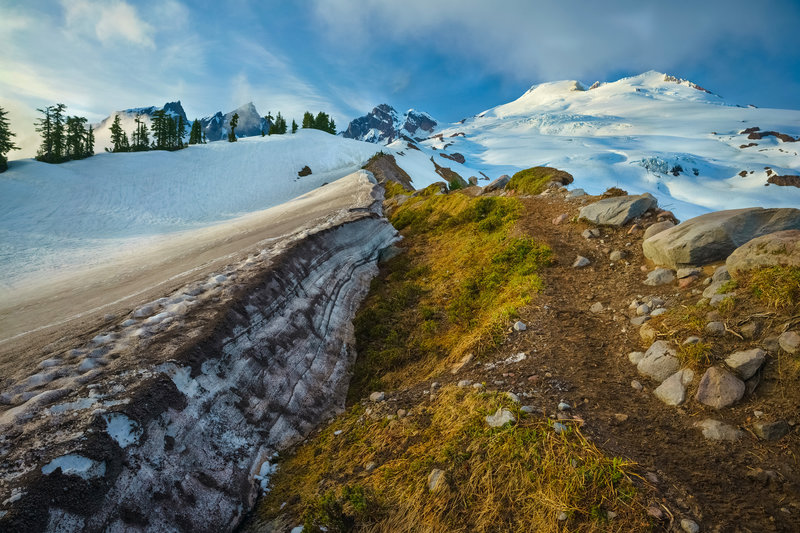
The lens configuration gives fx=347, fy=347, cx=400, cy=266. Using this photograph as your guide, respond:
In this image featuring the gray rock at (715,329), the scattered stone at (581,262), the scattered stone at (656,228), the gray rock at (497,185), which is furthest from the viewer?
the gray rock at (497,185)

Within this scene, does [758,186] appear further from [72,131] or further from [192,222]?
[72,131]

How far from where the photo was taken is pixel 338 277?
10.0m

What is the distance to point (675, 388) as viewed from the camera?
434 centimetres

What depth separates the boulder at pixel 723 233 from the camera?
616 cm

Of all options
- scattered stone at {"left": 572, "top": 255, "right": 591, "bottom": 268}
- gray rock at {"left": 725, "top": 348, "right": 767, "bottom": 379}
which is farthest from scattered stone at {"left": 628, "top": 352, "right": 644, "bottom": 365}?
scattered stone at {"left": 572, "top": 255, "right": 591, "bottom": 268}

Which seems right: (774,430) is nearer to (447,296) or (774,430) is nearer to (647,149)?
(447,296)

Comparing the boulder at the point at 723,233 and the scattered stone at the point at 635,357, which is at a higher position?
the boulder at the point at 723,233

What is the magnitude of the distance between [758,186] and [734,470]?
123 metres

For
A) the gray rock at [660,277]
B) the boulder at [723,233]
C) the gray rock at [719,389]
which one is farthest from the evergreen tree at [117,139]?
the gray rock at [719,389]

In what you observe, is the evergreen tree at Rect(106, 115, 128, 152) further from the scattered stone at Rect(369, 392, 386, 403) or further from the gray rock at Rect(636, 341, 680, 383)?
the gray rock at Rect(636, 341, 680, 383)

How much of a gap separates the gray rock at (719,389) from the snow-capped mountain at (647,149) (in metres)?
56.8

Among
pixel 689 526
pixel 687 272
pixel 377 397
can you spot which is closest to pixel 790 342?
pixel 687 272

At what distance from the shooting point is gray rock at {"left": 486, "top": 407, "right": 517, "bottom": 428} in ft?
13.3

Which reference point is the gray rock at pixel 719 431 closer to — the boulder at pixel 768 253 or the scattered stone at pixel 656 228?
the boulder at pixel 768 253
